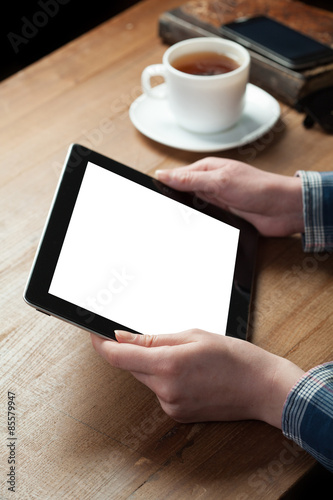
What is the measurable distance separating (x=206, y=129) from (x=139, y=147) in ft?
0.44

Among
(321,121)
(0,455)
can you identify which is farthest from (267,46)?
(0,455)

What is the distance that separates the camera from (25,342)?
2.47 feet

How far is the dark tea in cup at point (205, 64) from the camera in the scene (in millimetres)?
1085

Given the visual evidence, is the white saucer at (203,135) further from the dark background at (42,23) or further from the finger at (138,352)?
the dark background at (42,23)

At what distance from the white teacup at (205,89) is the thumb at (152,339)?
51 cm

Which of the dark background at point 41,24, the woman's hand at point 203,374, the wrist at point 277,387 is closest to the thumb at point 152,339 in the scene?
the woman's hand at point 203,374

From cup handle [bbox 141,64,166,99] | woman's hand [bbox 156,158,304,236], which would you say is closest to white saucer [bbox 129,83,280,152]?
cup handle [bbox 141,64,166,99]

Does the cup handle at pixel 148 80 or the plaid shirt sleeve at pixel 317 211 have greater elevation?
the cup handle at pixel 148 80

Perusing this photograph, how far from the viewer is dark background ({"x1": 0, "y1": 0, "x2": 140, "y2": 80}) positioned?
2.42m

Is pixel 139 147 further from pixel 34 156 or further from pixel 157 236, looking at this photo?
pixel 157 236

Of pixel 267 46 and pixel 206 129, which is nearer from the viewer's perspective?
pixel 206 129

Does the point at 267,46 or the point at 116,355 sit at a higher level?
the point at 267,46

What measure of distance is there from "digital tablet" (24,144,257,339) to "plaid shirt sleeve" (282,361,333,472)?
115 millimetres

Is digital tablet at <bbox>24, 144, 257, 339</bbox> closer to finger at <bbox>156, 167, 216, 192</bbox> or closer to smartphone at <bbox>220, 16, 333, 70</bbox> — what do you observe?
finger at <bbox>156, 167, 216, 192</bbox>
